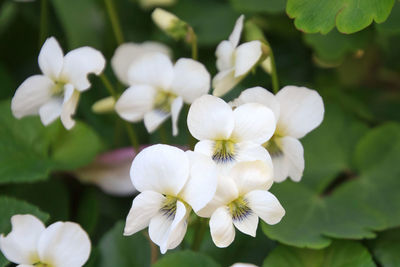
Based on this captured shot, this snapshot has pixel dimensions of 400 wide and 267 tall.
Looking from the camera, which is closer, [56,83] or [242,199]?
[242,199]

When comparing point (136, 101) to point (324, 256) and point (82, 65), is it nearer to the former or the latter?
point (82, 65)

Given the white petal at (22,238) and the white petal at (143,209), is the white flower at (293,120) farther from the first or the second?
the white petal at (22,238)

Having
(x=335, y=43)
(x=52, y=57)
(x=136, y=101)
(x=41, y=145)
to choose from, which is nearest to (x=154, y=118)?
(x=136, y=101)

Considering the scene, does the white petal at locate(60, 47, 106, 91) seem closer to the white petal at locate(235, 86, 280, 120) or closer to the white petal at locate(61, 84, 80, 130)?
the white petal at locate(61, 84, 80, 130)

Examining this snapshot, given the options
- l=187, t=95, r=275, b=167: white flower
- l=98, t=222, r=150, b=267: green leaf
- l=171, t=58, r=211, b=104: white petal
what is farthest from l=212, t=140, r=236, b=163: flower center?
l=98, t=222, r=150, b=267: green leaf

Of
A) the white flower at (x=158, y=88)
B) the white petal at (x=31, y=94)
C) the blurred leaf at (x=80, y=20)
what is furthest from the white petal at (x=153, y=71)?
the blurred leaf at (x=80, y=20)

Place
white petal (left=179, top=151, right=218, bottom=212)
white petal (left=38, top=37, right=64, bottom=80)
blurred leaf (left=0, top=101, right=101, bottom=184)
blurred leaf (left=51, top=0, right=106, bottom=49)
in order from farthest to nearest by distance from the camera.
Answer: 1. blurred leaf (left=51, top=0, right=106, bottom=49)
2. blurred leaf (left=0, top=101, right=101, bottom=184)
3. white petal (left=38, top=37, right=64, bottom=80)
4. white petal (left=179, top=151, right=218, bottom=212)
